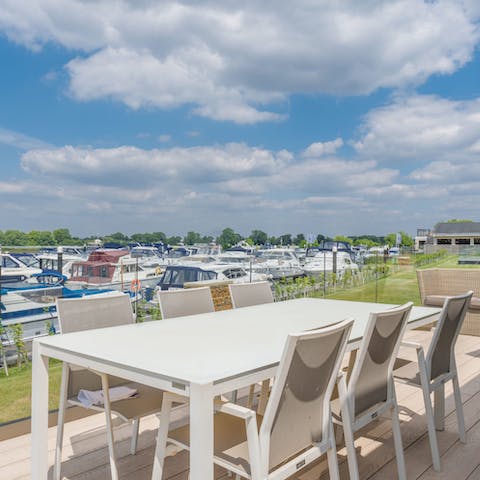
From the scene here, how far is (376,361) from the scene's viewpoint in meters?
2.11

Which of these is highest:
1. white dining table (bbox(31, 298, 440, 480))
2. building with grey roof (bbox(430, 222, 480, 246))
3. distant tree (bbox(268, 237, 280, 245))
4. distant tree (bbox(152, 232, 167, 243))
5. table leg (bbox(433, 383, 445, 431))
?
building with grey roof (bbox(430, 222, 480, 246))

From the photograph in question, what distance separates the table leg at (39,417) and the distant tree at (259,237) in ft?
35.2

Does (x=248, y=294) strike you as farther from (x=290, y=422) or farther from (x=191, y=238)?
(x=191, y=238)

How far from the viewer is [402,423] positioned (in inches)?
124

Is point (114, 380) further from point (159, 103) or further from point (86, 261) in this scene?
point (159, 103)

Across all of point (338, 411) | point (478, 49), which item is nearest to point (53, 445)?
point (338, 411)

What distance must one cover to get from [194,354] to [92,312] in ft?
3.03

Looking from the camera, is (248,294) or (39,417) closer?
(39,417)

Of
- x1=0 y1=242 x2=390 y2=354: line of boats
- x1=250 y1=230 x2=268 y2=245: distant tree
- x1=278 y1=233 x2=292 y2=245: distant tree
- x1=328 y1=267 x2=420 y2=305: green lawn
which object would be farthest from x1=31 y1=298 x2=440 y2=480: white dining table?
x1=278 y1=233 x2=292 y2=245: distant tree

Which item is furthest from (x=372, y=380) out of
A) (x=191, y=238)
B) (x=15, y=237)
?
(x=191, y=238)

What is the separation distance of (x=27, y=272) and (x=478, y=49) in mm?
17207

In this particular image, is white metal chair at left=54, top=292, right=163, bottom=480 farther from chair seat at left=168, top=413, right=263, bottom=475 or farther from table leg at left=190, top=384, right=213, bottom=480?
table leg at left=190, top=384, right=213, bottom=480

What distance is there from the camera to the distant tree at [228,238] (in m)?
10.7

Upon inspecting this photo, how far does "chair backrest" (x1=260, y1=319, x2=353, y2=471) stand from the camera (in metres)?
1.56
